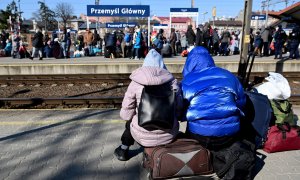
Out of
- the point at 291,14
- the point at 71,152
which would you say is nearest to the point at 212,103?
the point at 71,152

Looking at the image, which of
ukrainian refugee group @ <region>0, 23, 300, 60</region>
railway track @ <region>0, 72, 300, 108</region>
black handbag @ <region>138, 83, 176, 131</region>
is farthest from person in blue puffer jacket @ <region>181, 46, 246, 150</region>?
ukrainian refugee group @ <region>0, 23, 300, 60</region>

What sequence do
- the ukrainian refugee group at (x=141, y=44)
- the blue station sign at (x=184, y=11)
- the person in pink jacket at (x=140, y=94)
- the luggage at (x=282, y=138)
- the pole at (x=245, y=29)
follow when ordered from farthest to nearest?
the blue station sign at (x=184, y=11) < the ukrainian refugee group at (x=141, y=44) < the pole at (x=245, y=29) < the luggage at (x=282, y=138) < the person in pink jacket at (x=140, y=94)

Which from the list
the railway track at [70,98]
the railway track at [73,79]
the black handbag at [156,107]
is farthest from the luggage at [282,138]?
the railway track at [73,79]

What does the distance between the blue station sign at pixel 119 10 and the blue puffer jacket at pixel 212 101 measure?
1364 cm

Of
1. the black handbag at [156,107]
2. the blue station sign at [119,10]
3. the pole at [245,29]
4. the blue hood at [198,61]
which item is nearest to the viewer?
the black handbag at [156,107]

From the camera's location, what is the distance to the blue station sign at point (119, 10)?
16625mm

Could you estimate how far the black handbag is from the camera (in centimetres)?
329

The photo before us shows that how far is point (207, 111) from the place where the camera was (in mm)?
3479

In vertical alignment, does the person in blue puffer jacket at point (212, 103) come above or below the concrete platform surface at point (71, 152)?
above

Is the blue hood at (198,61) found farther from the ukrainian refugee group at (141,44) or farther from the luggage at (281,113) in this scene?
the ukrainian refugee group at (141,44)

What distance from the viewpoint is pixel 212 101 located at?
11.3 feet

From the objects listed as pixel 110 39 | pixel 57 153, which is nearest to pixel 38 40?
pixel 110 39

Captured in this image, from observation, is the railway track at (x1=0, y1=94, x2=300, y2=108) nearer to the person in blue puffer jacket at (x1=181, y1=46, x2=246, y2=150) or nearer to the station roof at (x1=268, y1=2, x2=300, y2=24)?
the person in blue puffer jacket at (x1=181, y1=46, x2=246, y2=150)

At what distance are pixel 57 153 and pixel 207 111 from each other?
2.35 m
